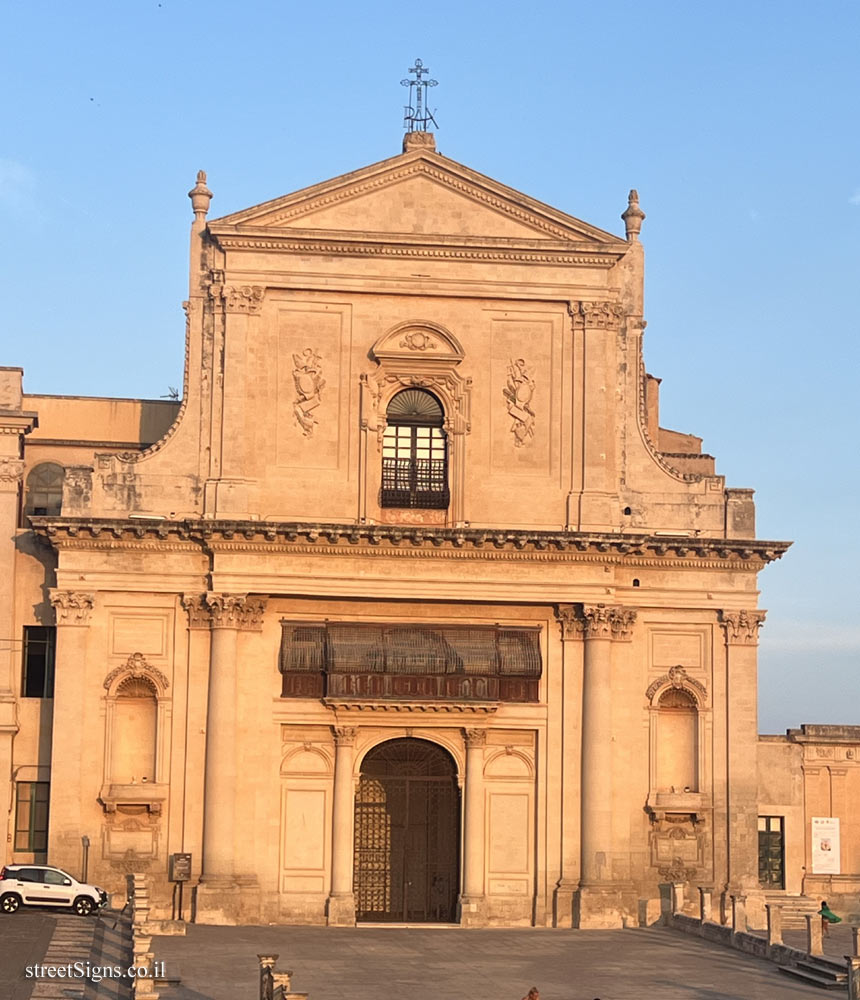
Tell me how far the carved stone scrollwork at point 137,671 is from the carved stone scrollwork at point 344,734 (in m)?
4.03

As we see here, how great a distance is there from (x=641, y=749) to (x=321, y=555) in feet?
29.0

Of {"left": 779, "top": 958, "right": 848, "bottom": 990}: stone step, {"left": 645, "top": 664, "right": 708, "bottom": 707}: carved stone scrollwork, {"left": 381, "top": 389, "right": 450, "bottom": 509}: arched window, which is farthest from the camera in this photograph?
{"left": 645, "top": 664, "right": 708, "bottom": 707}: carved stone scrollwork

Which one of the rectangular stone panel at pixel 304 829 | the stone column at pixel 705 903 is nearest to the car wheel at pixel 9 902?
the rectangular stone panel at pixel 304 829

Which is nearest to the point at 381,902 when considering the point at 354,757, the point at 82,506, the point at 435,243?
the point at 354,757

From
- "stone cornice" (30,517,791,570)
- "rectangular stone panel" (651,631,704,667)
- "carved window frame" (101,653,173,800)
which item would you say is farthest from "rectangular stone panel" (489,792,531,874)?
"carved window frame" (101,653,173,800)

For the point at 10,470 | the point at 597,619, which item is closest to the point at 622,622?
the point at 597,619

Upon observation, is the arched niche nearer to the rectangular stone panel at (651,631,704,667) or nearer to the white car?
the white car

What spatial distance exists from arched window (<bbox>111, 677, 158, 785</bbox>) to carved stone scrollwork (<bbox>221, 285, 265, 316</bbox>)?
888 centimetres

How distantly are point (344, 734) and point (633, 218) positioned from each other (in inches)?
563

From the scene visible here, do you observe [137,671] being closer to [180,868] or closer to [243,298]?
[180,868]

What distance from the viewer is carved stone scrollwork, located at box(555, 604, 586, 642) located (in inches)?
1683

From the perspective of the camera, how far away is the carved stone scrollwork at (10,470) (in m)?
43.1

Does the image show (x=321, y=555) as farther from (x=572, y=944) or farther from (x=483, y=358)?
(x=572, y=944)

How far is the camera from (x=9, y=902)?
125 feet
